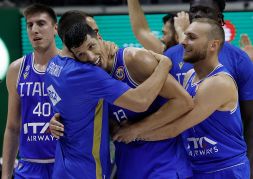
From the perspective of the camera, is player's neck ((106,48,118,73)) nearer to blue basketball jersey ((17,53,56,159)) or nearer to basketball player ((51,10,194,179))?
basketball player ((51,10,194,179))

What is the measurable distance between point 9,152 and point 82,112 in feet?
4.03

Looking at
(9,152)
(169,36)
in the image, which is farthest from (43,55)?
(169,36)

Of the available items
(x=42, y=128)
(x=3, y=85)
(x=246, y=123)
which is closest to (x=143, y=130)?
(x=42, y=128)

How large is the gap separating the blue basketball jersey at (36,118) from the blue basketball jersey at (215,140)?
1061mm

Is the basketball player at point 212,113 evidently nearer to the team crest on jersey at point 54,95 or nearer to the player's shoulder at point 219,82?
the player's shoulder at point 219,82

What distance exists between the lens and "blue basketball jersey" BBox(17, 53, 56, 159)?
172 inches

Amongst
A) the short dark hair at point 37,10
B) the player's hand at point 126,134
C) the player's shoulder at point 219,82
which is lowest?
the player's hand at point 126,134

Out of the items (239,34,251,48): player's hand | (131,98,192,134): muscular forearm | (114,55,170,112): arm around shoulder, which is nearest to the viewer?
(114,55,170,112): arm around shoulder

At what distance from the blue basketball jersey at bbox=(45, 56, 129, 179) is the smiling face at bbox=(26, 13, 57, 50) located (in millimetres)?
857

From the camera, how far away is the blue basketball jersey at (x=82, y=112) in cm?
344

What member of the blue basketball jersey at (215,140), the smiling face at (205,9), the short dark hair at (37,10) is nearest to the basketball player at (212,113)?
the blue basketball jersey at (215,140)

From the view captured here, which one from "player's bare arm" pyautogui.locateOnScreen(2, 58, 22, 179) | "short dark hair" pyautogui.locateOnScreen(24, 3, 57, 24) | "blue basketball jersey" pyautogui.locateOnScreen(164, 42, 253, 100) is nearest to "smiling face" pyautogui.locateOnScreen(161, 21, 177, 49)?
"blue basketball jersey" pyautogui.locateOnScreen(164, 42, 253, 100)

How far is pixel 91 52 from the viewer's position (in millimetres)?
3477

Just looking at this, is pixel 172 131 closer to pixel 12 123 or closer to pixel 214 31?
pixel 214 31
